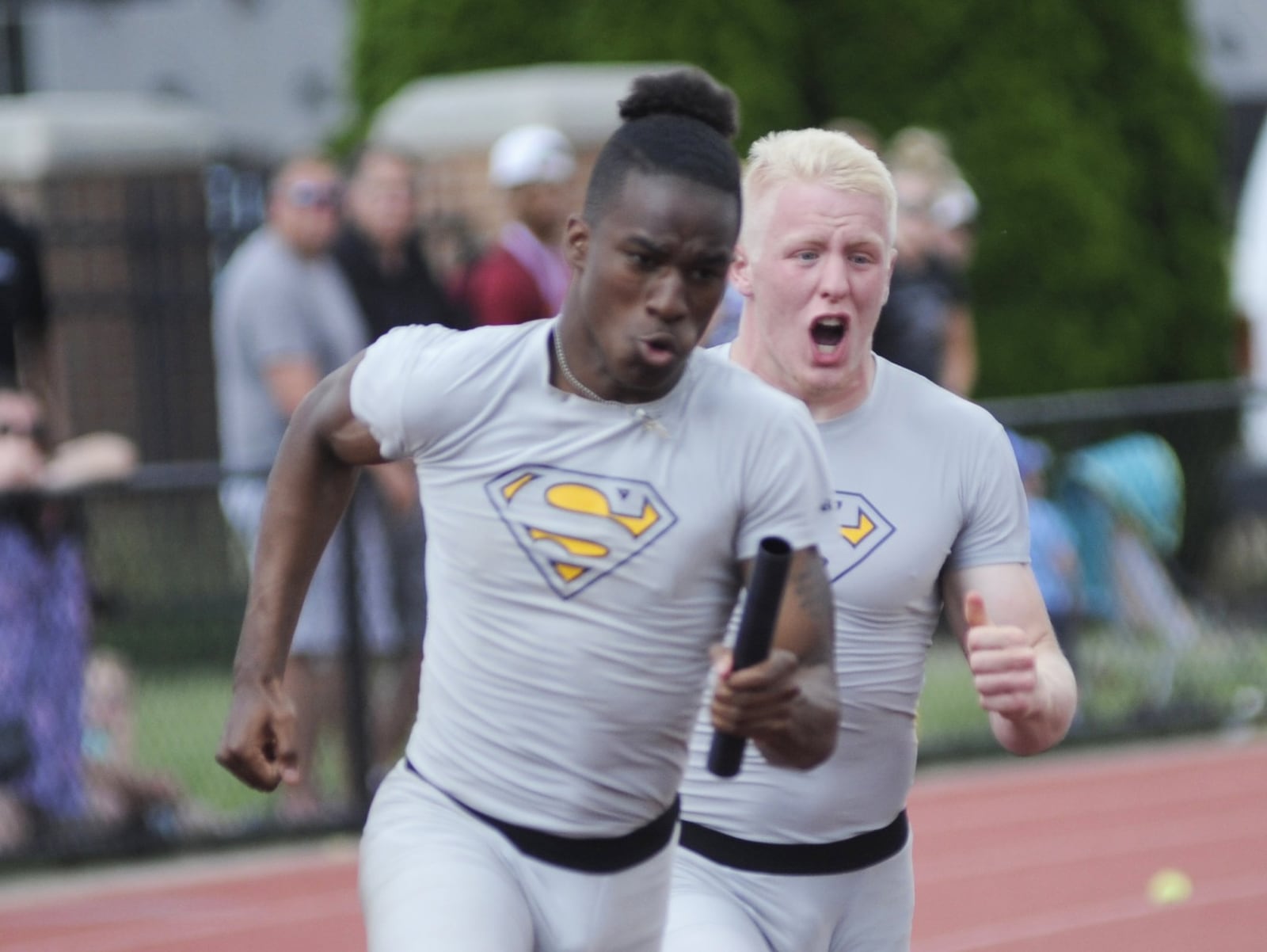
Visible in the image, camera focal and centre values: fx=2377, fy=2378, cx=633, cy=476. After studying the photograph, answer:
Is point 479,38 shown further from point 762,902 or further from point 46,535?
point 762,902

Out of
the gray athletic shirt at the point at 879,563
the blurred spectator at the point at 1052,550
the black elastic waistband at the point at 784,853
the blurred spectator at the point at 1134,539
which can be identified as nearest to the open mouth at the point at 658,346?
the gray athletic shirt at the point at 879,563

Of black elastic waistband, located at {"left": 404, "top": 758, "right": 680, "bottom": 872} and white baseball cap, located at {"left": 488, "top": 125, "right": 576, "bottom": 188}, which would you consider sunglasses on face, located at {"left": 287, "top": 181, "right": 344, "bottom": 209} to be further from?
black elastic waistband, located at {"left": 404, "top": 758, "right": 680, "bottom": 872}

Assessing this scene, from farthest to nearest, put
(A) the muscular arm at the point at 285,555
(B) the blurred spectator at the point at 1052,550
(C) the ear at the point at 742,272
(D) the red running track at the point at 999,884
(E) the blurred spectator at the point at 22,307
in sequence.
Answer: (B) the blurred spectator at the point at 1052,550
(E) the blurred spectator at the point at 22,307
(D) the red running track at the point at 999,884
(C) the ear at the point at 742,272
(A) the muscular arm at the point at 285,555

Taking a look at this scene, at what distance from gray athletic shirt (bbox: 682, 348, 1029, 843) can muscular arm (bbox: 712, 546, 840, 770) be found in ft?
1.51

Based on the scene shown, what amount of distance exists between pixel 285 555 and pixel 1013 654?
3.77 feet

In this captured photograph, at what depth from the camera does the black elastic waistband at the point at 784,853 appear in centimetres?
395

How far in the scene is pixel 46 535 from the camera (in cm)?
821

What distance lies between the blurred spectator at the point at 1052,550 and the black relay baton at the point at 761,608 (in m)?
6.87

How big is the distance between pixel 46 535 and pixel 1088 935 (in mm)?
3747

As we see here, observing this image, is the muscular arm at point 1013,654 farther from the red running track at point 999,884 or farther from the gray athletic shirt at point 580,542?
the red running track at point 999,884

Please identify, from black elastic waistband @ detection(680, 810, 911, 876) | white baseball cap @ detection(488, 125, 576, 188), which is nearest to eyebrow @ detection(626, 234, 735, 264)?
black elastic waistband @ detection(680, 810, 911, 876)

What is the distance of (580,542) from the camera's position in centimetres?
348

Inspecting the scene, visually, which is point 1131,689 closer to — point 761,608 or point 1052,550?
point 1052,550

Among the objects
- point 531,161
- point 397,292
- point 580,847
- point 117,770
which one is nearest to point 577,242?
point 580,847
